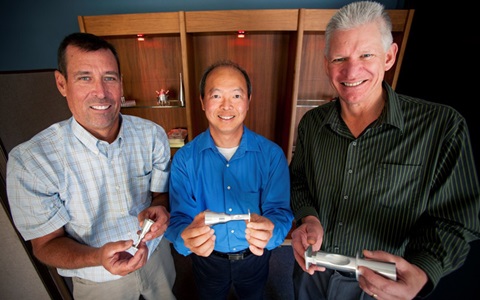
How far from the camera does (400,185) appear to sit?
4.06 ft

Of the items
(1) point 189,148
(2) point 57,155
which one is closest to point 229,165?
(1) point 189,148

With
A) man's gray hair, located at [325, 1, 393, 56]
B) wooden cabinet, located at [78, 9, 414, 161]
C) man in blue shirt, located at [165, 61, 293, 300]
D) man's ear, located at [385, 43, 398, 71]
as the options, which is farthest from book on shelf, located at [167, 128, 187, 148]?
man's ear, located at [385, 43, 398, 71]

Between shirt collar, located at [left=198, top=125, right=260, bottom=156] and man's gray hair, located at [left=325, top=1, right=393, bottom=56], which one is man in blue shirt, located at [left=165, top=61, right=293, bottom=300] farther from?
man's gray hair, located at [left=325, top=1, right=393, bottom=56]

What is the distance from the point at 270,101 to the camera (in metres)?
3.41

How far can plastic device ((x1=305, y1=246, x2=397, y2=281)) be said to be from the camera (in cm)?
89

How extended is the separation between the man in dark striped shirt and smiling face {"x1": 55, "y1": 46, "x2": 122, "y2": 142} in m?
1.37

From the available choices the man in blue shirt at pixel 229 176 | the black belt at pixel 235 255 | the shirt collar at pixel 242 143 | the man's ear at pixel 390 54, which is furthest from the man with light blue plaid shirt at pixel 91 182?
the man's ear at pixel 390 54

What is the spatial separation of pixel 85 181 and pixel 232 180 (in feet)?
3.07

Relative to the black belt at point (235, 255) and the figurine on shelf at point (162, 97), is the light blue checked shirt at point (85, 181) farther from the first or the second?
the figurine on shelf at point (162, 97)

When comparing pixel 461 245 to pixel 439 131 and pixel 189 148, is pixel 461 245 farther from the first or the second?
pixel 189 148

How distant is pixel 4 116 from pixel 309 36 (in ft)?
10.9

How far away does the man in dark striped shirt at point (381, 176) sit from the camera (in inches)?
41.9

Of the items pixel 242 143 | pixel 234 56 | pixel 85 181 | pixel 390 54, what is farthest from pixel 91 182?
pixel 234 56

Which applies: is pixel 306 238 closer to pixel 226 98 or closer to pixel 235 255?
pixel 235 255
